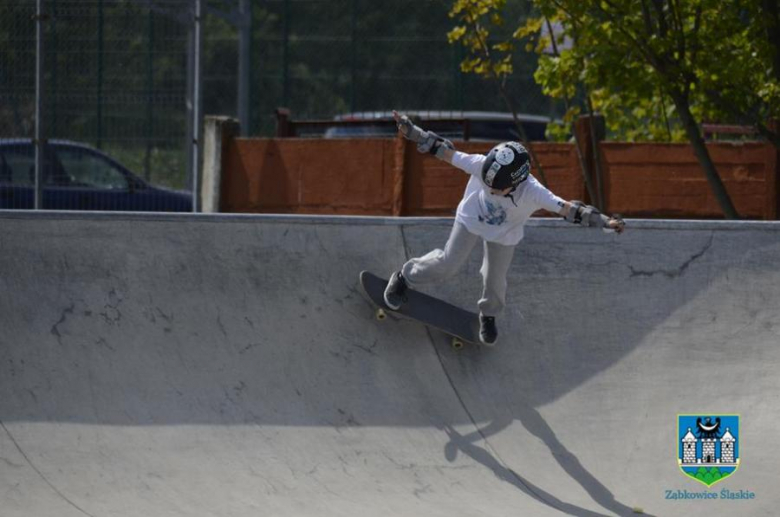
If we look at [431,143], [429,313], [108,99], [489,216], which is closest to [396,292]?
[429,313]

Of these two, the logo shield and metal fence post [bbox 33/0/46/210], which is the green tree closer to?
the logo shield

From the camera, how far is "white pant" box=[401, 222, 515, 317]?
6.43 meters

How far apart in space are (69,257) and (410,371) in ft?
7.17

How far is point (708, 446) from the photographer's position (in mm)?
6086

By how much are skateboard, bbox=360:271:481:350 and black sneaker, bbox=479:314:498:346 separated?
90 mm

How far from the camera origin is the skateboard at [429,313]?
6.62 metres

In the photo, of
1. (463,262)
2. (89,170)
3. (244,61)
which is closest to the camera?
(463,262)

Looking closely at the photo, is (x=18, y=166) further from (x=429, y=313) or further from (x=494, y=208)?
(x=494, y=208)

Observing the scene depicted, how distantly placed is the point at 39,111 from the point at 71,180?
1297 millimetres

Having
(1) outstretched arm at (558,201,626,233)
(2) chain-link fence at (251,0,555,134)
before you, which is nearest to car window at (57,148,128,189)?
(2) chain-link fence at (251,0,555,134)

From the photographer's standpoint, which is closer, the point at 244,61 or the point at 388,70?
the point at 244,61

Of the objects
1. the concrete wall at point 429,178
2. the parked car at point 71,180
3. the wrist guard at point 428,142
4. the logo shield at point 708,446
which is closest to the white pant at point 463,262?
the wrist guard at point 428,142

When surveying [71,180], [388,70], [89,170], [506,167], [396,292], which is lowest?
[396,292]

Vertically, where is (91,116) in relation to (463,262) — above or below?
above
